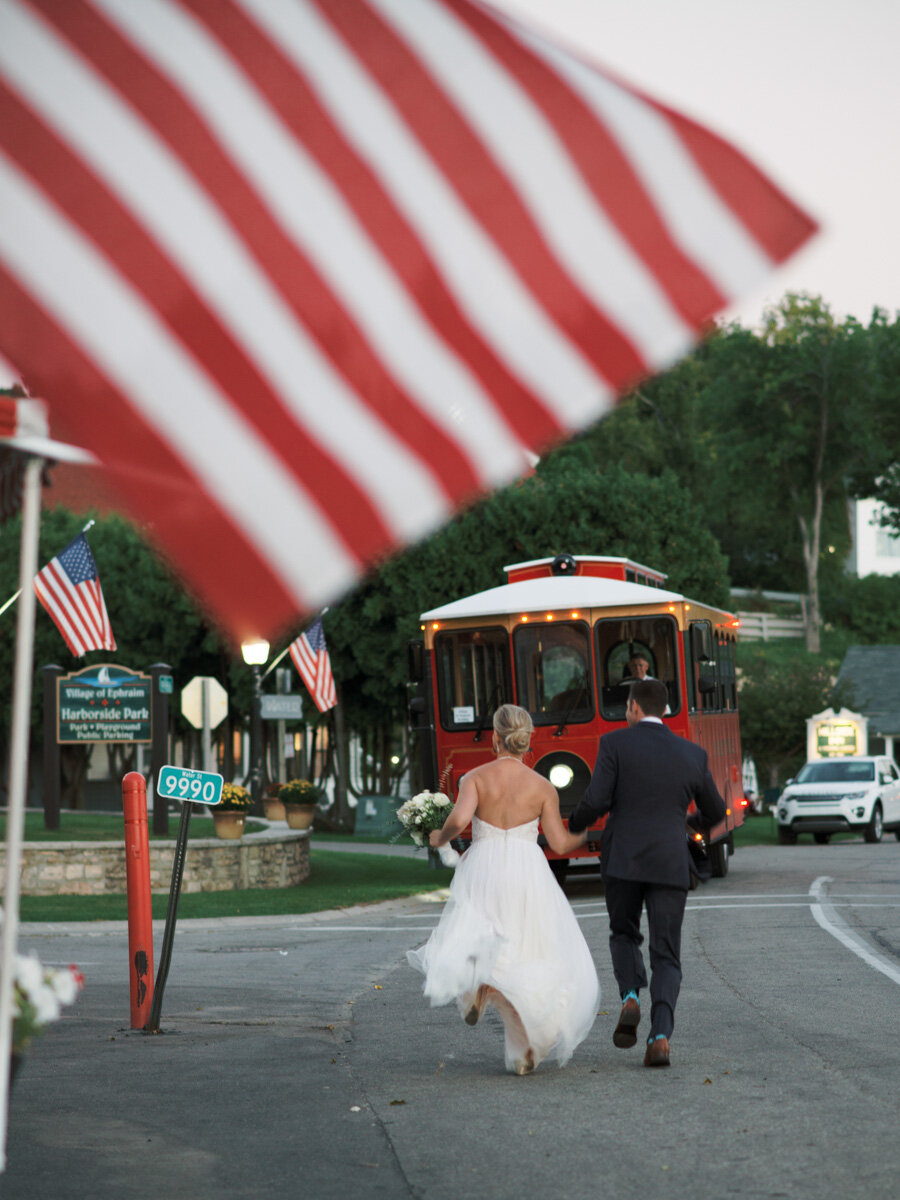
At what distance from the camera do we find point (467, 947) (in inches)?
350

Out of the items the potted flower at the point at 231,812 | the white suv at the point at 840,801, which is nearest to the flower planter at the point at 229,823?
the potted flower at the point at 231,812

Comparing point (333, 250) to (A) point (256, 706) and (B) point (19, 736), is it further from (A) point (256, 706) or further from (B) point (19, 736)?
(A) point (256, 706)

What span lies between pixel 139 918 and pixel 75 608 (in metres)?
14.2

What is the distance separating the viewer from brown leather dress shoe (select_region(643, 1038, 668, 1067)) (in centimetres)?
867

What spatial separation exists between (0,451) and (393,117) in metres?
1.32

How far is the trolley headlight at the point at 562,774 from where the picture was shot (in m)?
20.9

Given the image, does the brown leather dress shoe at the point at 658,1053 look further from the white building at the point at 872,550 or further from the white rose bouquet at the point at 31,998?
the white building at the point at 872,550

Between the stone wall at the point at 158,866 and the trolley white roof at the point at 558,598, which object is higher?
the trolley white roof at the point at 558,598

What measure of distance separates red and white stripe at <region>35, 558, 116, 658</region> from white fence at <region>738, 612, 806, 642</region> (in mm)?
47707

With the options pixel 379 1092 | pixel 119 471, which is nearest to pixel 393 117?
pixel 119 471

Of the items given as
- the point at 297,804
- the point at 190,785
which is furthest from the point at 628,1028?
the point at 297,804

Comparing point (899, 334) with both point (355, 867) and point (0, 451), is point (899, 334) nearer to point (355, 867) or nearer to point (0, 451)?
point (355, 867)

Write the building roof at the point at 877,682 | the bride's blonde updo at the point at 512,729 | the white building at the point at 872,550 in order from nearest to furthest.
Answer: the bride's blonde updo at the point at 512,729 < the building roof at the point at 877,682 < the white building at the point at 872,550

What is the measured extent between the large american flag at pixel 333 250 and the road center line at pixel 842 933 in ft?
29.3
